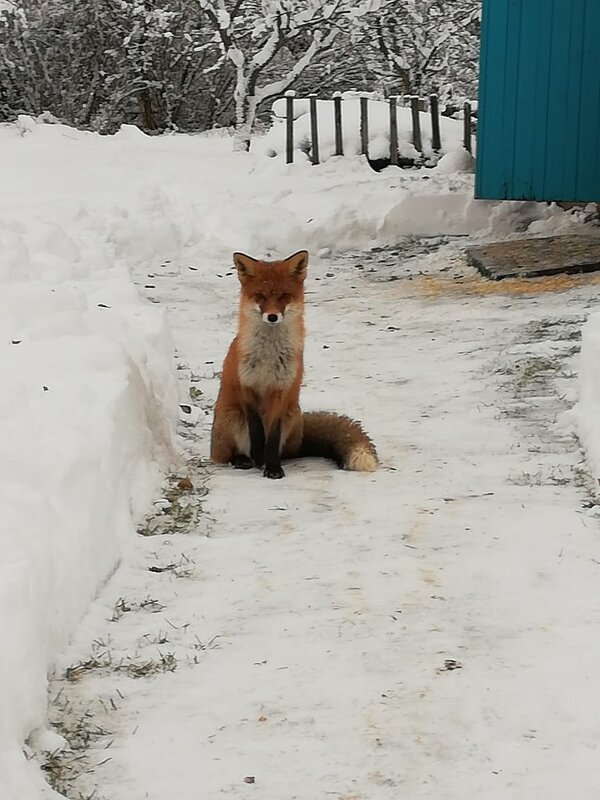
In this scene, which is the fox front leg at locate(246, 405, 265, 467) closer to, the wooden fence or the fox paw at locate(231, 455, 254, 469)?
the fox paw at locate(231, 455, 254, 469)

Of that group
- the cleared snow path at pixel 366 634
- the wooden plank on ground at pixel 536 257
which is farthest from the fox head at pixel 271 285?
the wooden plank on ground at pixel 536 257

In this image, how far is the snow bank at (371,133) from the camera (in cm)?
1402

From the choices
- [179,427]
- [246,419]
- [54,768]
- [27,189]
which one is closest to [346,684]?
[54,768]

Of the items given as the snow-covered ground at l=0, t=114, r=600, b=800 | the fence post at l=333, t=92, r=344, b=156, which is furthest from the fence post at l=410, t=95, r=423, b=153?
the snow-covered ground at l=0, t=114, r=600, b=800

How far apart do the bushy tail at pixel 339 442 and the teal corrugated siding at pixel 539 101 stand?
Result: 5912 millimetres

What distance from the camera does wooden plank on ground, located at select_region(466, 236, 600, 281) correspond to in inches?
397

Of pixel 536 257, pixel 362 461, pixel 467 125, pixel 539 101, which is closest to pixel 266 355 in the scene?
pixel 362 461

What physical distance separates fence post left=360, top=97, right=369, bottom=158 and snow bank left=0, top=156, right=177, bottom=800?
22.8ft

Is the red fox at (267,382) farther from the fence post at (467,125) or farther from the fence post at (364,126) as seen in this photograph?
the fence post at (467,125)

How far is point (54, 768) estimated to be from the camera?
2.77 metres

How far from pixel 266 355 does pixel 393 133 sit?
885 centimetres

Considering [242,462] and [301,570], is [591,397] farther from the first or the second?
[301,570]

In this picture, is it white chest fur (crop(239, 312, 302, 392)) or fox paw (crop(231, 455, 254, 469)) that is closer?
white chest fur (crop(239, 312, 302, 392))

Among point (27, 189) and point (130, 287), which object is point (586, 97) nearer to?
point (130, 287)
